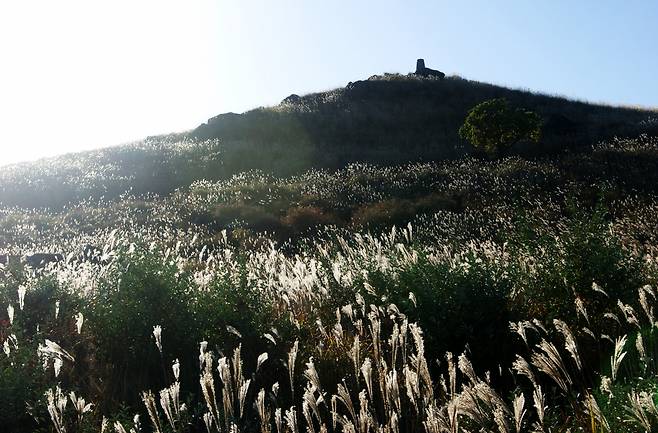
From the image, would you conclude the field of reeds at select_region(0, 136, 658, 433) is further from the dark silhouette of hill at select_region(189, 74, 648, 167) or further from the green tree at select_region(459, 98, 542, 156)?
the dark silhouette of hill at select_region(189, 74, 648, 167)

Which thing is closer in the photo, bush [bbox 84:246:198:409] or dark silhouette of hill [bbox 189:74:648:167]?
bush [bbox 84:246:198:409]

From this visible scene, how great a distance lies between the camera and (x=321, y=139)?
42719 mm

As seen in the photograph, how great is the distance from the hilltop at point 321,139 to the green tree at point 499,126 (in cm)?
160

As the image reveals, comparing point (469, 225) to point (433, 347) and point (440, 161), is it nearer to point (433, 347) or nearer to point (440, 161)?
point (433, 347)

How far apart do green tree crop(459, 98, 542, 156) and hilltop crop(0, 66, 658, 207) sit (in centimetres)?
160

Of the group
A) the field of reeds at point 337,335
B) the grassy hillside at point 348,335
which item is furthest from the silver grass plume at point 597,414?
the field of reeds at point 337,335

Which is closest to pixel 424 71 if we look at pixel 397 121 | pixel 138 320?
pixel 397 121

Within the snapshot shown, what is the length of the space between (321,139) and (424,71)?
83.5 feet

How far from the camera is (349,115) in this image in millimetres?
48438

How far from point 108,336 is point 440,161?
30.1 metres

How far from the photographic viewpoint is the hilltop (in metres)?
32.5

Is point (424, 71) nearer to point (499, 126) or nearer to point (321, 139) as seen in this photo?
point (321, 139)

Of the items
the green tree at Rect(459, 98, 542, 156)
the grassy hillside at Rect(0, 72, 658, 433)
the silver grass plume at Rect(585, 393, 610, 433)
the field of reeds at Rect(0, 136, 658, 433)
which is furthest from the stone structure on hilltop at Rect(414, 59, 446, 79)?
the silver grass plume at Rect(585, 393, 610, 433)

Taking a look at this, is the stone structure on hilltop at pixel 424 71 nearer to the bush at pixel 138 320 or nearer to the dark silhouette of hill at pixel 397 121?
the dark silhouette of hill at pixel 397 121
